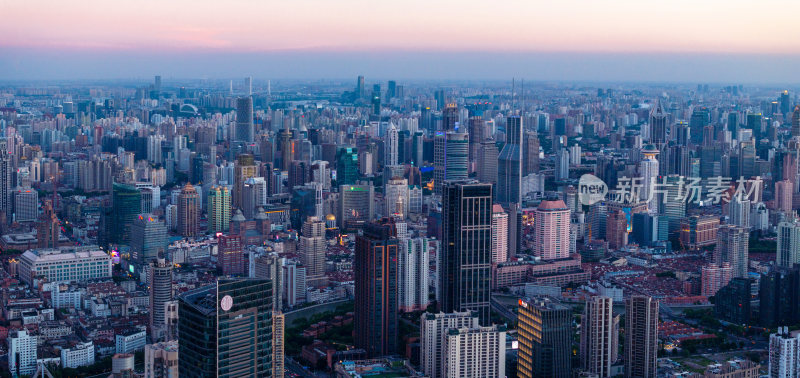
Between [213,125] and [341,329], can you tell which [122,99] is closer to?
[213,125]

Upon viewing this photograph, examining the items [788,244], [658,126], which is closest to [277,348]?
[788,244]

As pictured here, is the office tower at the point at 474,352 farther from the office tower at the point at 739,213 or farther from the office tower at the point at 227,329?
the office tower at the point at 739,213

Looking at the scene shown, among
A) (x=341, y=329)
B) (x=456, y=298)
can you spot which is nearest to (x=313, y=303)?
(x=341, y=329)

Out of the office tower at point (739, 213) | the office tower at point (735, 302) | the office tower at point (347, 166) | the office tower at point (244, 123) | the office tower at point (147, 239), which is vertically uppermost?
the office tower at point (244, 123)

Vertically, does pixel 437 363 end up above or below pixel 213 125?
below

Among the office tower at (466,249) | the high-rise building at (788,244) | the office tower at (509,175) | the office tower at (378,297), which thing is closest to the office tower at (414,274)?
the office tower at (466,249)

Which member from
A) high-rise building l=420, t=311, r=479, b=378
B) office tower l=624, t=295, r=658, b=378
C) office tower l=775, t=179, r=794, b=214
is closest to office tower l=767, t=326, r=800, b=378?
office tower l=624, t=295, r=658, b=378
